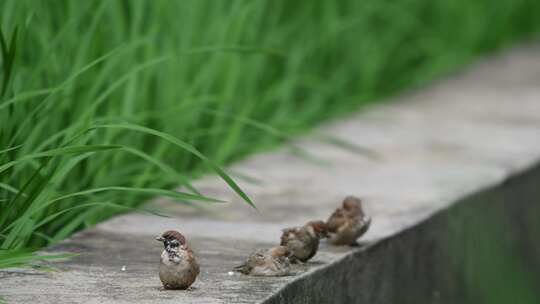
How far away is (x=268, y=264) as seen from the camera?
11.3 ft

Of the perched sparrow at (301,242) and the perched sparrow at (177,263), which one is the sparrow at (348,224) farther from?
the perched sparrow at (177,263)

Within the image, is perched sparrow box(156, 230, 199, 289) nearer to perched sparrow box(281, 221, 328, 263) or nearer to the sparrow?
perched sparrow box(281, 221, 328, 263)

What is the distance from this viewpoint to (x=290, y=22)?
700 centimetres

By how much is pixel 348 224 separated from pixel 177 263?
2.59ft

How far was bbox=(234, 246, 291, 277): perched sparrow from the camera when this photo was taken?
3447mm

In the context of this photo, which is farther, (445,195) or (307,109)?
(307,109)

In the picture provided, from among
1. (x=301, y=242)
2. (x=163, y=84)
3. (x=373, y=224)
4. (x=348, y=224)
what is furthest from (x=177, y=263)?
(x=163, y=84)

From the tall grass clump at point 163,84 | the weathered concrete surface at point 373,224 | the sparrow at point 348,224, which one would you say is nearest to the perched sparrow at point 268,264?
the weathered concrete surface at point 373,224

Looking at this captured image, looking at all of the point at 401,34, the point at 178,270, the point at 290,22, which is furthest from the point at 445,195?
the point at 401,34

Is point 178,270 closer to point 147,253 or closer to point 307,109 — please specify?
point 147,253

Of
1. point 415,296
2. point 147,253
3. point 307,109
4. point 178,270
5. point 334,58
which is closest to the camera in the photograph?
point 178,270

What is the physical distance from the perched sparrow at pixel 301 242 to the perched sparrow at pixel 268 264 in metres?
0.12

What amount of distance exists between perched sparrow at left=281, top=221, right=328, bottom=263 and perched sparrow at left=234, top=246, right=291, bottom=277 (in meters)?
0.12

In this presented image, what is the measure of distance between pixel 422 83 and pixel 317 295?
4907 mm
